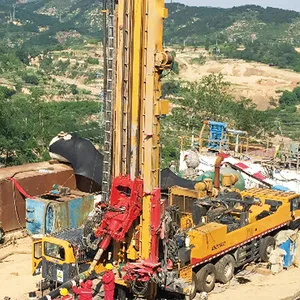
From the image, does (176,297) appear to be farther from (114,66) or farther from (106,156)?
(114,66)

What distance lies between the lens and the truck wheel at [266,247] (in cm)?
1903

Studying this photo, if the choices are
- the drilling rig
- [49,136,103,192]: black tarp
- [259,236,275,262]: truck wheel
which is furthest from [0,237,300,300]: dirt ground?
[49,136,103,192]: black tarp

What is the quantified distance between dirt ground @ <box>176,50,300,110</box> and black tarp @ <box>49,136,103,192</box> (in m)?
61.2

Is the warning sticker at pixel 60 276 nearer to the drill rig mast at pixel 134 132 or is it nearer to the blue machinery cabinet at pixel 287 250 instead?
the drill rig mast at pixel 134 132

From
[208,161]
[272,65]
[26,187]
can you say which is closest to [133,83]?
[26,187]

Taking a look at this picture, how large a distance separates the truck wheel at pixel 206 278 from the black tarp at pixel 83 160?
27.1 ft

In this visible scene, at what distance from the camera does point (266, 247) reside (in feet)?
62.7

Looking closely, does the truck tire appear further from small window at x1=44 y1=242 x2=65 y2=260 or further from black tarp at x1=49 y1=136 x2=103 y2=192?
black tarp at x1=49 y1=136 x2=103 y2=192

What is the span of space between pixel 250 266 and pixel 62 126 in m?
25.2

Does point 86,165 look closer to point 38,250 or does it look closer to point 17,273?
point 17,273

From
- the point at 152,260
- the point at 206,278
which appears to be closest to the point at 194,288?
the point at 206,278

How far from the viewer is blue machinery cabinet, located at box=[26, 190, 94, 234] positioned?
21031mm

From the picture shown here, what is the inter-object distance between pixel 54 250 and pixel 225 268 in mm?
4814

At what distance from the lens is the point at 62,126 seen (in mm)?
42312
